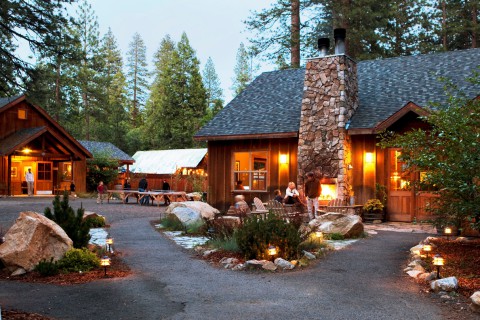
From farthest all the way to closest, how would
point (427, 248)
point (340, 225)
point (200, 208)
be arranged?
point (200, 208)
point (340, 225)
point (427, 248)

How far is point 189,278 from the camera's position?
723cm

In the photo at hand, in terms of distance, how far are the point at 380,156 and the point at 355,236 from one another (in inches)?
171

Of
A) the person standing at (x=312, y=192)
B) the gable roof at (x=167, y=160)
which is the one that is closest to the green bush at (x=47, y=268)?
the person standing at (x=312, y=192)

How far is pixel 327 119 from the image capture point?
15.3 metres

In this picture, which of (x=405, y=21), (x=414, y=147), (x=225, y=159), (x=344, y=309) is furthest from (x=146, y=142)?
(x=344, y=309)

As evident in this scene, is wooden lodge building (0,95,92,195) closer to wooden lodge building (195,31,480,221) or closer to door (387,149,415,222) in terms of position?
wooden lodge building (195,31,480,221)

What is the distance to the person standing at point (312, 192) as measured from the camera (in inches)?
539

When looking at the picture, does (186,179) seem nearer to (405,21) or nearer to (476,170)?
(405,21)

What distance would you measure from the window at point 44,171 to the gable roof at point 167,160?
23.4 feet

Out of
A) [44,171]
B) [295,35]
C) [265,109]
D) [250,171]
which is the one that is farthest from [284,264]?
[44,171]

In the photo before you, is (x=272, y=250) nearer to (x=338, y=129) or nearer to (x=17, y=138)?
(x=338, y=129)

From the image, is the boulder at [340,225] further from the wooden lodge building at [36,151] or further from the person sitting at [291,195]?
the wooden lodge building at [36,151]

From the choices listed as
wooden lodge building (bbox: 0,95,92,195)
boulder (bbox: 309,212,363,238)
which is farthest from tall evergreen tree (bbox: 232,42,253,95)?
boulder (bbox: 309,212,363,238)

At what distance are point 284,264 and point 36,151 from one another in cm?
2425
